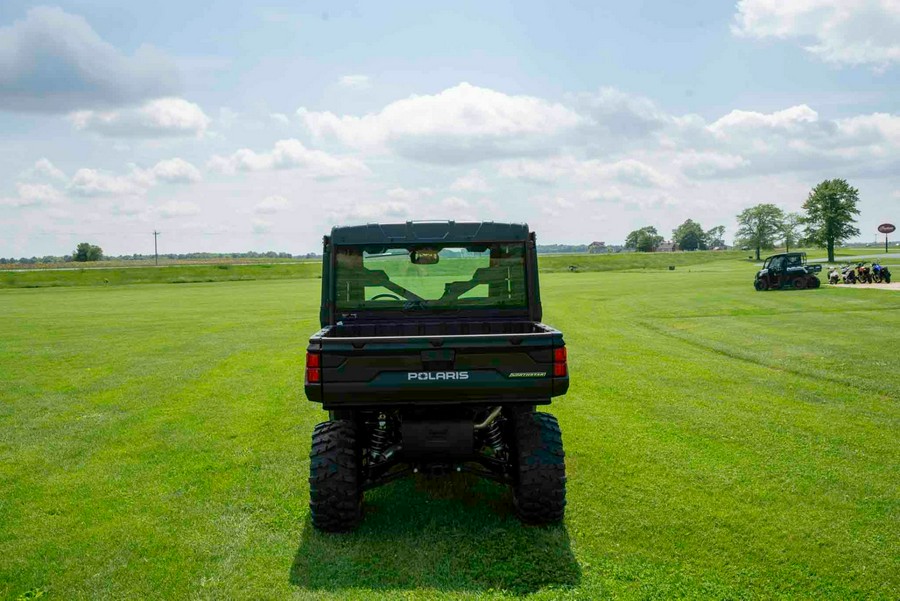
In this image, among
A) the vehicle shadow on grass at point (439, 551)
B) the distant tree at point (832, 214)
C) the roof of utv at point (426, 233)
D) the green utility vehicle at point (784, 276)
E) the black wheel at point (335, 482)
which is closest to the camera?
the vehicle shadow on grass at point (439, 551)

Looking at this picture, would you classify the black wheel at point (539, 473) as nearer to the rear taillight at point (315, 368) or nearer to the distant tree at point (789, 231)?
the rear taillight at point (315, 368)

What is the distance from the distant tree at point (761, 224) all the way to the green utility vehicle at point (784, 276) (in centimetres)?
10754

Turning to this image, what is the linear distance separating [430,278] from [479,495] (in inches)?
85.9

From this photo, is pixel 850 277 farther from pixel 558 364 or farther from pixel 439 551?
pixel 439 551

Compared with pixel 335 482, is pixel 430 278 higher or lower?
higher

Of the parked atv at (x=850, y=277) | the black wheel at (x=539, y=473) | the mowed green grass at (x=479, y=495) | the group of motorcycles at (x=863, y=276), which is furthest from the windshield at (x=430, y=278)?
the parked atv at (x=850, y=277)

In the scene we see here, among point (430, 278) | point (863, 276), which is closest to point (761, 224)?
point (863, 276)

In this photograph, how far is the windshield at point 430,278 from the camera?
6.99 m

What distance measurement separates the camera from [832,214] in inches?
3607

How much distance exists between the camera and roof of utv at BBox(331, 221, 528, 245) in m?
6.81

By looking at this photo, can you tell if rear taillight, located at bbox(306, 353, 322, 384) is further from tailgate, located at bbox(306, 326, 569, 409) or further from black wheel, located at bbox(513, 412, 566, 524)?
black wheel, located at bbox(513, 412, 566, 524)

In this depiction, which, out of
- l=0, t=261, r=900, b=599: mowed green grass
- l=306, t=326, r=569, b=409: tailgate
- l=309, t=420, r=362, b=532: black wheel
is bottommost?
l=0, t=261, r=900, b=599: mowed green grass

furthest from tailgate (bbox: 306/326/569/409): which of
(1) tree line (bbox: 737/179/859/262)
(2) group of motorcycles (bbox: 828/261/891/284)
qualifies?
(1) tree line (bbox: 737/179/859/262)

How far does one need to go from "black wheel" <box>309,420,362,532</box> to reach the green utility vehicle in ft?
118
